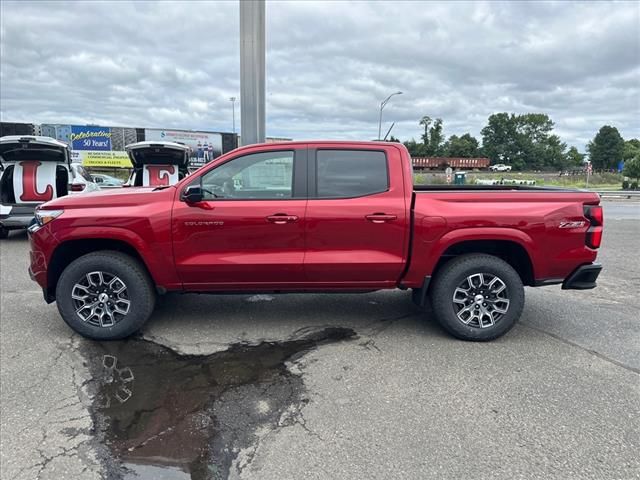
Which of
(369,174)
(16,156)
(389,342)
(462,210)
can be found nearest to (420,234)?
(462,210)

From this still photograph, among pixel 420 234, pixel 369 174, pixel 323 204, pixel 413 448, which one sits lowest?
pixel 413 448

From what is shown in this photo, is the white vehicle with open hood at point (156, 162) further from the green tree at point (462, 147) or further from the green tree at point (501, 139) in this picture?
the green tree at point (501, 139)

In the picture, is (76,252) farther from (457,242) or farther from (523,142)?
(523,142)

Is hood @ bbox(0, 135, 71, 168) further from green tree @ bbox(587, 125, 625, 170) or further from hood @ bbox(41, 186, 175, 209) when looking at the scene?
green tree @ bbox(587, 125, 625, 170)

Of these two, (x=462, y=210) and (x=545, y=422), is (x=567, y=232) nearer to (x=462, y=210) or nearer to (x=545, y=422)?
(x=462, y=210)

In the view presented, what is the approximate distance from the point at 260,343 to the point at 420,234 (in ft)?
5.89

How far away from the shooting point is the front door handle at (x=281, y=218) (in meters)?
4.10

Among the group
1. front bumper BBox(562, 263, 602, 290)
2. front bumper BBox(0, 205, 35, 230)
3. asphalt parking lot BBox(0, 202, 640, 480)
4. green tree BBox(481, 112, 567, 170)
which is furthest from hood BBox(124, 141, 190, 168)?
green tree BBox(481, 112, 567, 170)

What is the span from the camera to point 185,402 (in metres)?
3.21

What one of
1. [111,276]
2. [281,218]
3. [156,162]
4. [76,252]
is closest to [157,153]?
[156,162]

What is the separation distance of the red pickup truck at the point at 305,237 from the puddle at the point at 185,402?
1.85 feet

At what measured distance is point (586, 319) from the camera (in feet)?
16.4

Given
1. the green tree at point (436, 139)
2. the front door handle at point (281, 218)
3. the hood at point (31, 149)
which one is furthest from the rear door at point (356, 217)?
the green tree at point (436, 139)

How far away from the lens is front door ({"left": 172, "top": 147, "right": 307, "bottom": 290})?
4102 mm
